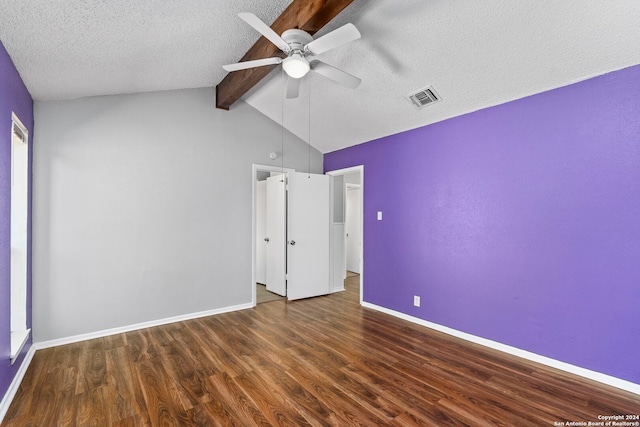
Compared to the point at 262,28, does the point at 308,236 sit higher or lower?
lower

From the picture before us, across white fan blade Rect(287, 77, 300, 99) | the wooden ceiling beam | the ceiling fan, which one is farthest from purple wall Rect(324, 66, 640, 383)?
the wooden ceiling beam

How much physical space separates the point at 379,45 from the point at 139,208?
10.6 feet

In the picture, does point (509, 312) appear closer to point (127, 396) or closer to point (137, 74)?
point (127, 396)

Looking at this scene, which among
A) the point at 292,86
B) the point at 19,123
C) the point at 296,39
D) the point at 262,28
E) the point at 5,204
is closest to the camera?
the point at 262,28

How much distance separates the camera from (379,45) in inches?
108

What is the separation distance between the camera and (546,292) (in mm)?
2697

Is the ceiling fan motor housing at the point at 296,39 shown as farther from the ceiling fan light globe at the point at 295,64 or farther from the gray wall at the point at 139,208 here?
the gray wall at the point at 139,208

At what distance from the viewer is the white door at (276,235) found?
4824 millimetres

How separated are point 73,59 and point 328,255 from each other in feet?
12.9

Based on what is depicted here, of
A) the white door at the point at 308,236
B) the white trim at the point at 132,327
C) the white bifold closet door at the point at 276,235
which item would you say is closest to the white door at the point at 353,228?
the white door at the point at 308,236

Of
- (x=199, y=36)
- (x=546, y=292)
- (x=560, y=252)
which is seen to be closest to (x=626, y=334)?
(x=546, y=292)

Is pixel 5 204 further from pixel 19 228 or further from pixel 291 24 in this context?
pixel 291 24

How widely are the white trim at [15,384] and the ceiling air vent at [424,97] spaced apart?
14.0 ft

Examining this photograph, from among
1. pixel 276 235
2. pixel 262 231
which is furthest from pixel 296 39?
pixel 262 231
